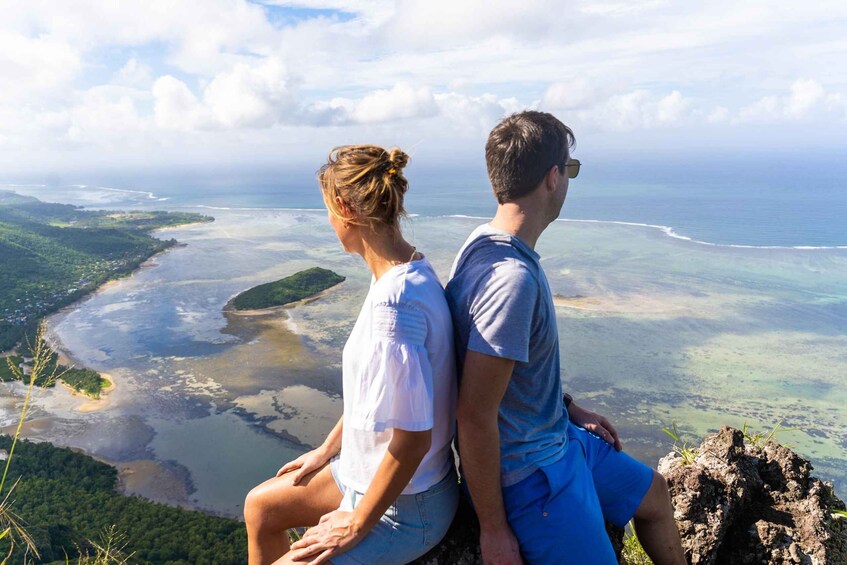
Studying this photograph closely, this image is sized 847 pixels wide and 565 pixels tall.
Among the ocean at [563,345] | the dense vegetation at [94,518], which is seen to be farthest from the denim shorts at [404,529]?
the dense vegetation at [94,518]

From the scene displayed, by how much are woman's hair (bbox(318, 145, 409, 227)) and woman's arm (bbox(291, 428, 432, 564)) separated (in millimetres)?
762

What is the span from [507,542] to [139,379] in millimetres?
28065

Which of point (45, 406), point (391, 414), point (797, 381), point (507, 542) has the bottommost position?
point (45, 406)

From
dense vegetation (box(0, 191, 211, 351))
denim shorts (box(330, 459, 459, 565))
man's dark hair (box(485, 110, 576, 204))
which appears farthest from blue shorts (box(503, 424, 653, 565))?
dense vegetation (box(0, 191, 211, 351))

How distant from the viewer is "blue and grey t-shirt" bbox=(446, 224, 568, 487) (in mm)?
2119

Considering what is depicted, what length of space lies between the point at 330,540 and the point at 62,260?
60.2 m

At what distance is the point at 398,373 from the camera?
6.67 feet

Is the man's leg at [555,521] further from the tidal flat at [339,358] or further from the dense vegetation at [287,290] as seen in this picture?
the dense vegetation at [287,290]

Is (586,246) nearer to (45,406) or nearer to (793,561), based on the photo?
(45,406)

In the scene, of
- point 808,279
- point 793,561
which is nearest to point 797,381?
point 808,279

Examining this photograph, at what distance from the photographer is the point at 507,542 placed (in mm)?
2307

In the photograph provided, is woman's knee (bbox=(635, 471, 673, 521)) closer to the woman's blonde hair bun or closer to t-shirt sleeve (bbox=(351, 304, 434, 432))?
t-shirt sleeve (bbox=(351, 304, 434, 432))

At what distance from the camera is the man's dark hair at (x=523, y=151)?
2318 millimetres

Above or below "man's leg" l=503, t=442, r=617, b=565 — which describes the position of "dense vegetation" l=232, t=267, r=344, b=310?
below
